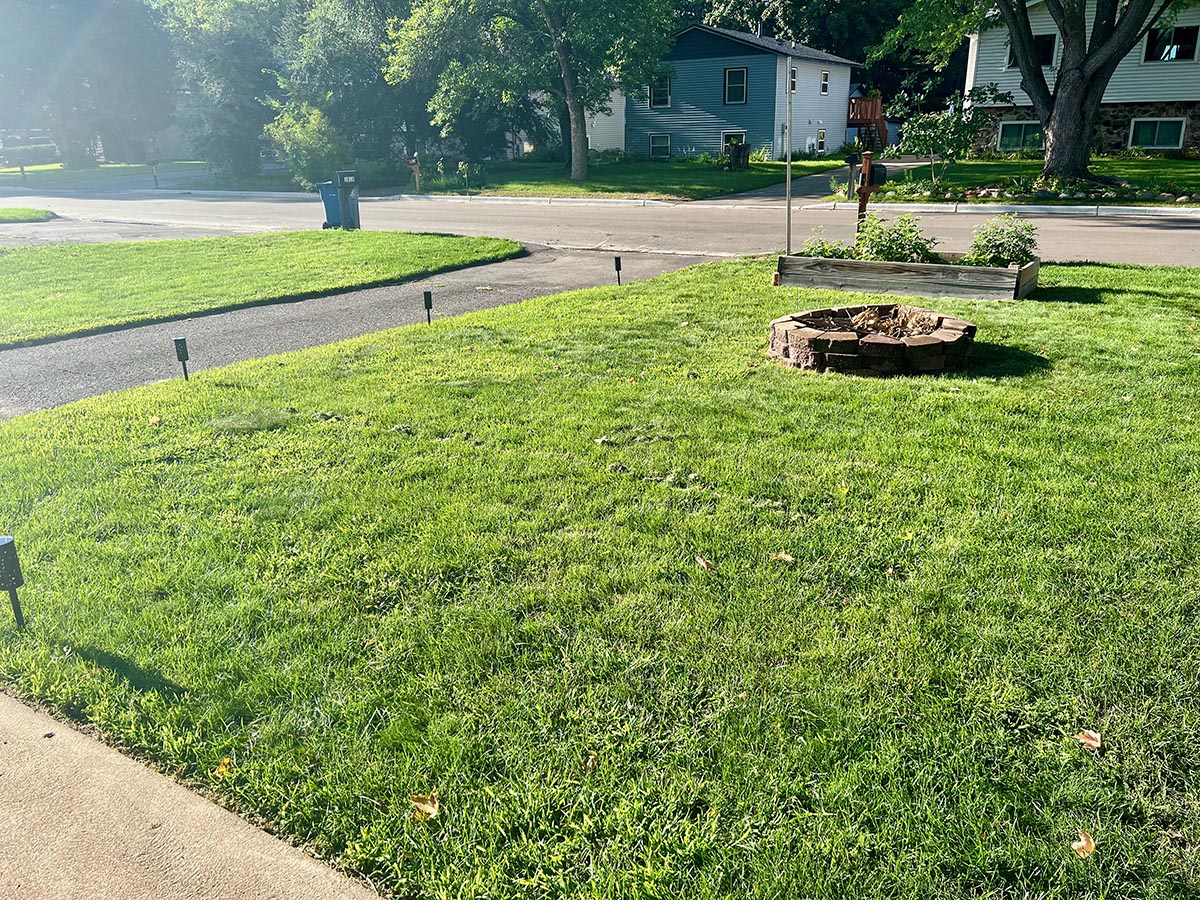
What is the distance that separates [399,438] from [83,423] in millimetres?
2608

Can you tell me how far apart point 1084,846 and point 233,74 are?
47092 mm

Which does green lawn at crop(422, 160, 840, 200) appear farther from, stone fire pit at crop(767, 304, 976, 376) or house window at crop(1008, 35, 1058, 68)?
stone fire pit at crop(767, 304, 976, 376)

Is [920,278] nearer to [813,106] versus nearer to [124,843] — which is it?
[124,843]

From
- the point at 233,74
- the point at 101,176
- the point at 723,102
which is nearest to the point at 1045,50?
the point at 723,102

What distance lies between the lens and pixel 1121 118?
1228 inches

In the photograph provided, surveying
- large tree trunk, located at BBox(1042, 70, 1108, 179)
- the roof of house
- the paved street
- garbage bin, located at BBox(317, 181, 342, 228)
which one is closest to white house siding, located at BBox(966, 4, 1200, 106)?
the roof of house

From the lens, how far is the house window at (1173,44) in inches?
1180

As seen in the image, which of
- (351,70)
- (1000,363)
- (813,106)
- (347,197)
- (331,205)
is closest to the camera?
(1000,363)

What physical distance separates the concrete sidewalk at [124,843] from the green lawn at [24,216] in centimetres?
2905

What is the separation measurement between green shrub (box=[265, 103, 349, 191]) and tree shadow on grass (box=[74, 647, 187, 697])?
115 feet

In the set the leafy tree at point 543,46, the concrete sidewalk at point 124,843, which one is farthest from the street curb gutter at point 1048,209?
the concrete sidewalk at point 124,843

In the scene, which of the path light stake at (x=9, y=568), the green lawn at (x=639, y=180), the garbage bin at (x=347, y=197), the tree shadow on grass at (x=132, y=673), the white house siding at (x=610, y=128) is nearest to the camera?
the tree shadow on grass at (x=132, y=673)

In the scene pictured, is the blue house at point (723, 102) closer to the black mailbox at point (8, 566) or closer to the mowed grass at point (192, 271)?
the mowed grass at point (192, 271)

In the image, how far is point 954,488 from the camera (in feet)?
16.2
